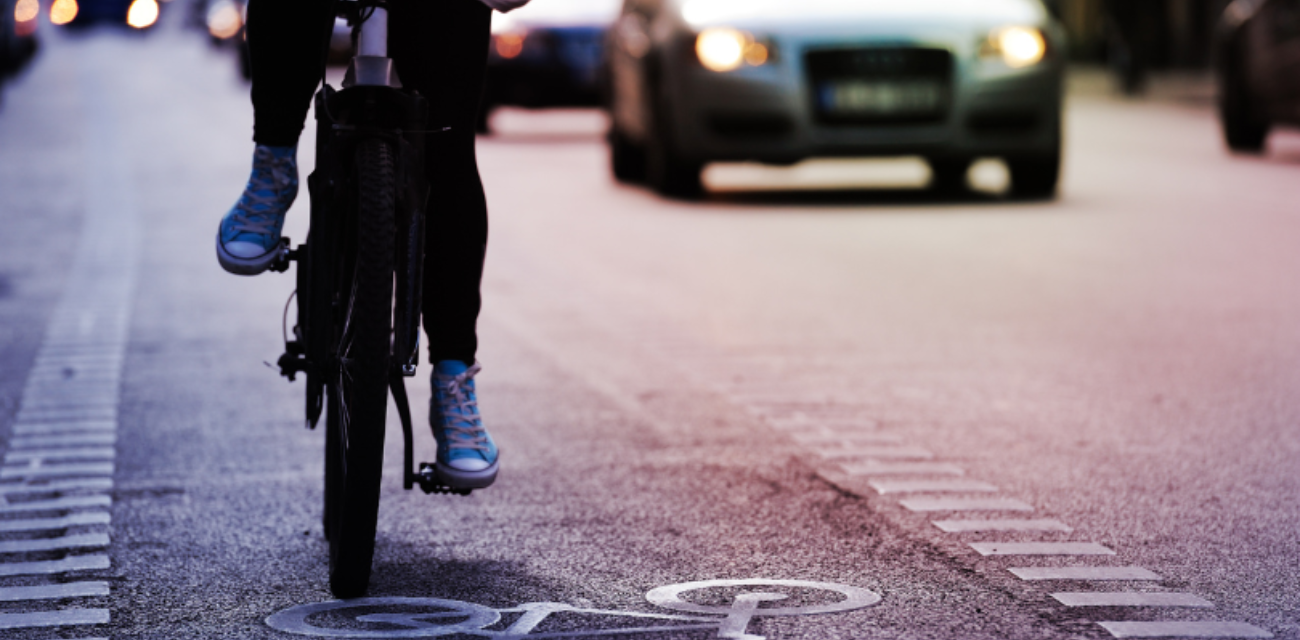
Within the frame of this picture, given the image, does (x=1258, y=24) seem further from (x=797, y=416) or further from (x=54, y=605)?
(x=54, y=605)

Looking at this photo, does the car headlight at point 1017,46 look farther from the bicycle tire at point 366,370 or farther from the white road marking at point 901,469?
the bicycle tire at point 366,370

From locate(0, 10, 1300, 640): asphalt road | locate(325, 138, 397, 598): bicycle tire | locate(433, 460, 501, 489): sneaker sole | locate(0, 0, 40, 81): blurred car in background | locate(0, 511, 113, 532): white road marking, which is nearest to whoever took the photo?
locate(325, 138, 397, 598): bicycle tire

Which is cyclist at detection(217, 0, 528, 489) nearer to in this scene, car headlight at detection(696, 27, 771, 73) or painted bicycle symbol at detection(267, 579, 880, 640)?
A: painted bicycle symbol at detection(267, 579, 880, 640)

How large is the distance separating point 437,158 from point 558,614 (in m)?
0.86

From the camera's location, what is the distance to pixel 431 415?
4.00 m

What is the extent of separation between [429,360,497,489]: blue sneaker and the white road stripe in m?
1.37

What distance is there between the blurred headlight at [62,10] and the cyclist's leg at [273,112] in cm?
203

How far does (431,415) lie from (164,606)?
0.60 metres

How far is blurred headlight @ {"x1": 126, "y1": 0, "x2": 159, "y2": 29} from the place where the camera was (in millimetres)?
4242

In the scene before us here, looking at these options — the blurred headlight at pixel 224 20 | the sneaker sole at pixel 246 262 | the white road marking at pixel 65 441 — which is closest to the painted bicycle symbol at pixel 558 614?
the sneaker sole at pixel 246 262

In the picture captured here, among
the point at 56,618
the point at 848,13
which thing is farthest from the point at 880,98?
the point at 56,618

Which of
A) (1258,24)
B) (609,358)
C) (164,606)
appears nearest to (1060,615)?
(164,606)

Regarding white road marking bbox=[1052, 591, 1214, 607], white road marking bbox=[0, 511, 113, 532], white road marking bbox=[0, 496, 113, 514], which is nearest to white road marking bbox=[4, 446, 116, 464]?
white road marking bbox=[0, 496, 113, 514]

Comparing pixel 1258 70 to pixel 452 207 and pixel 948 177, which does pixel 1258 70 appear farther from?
pixel 452 207
